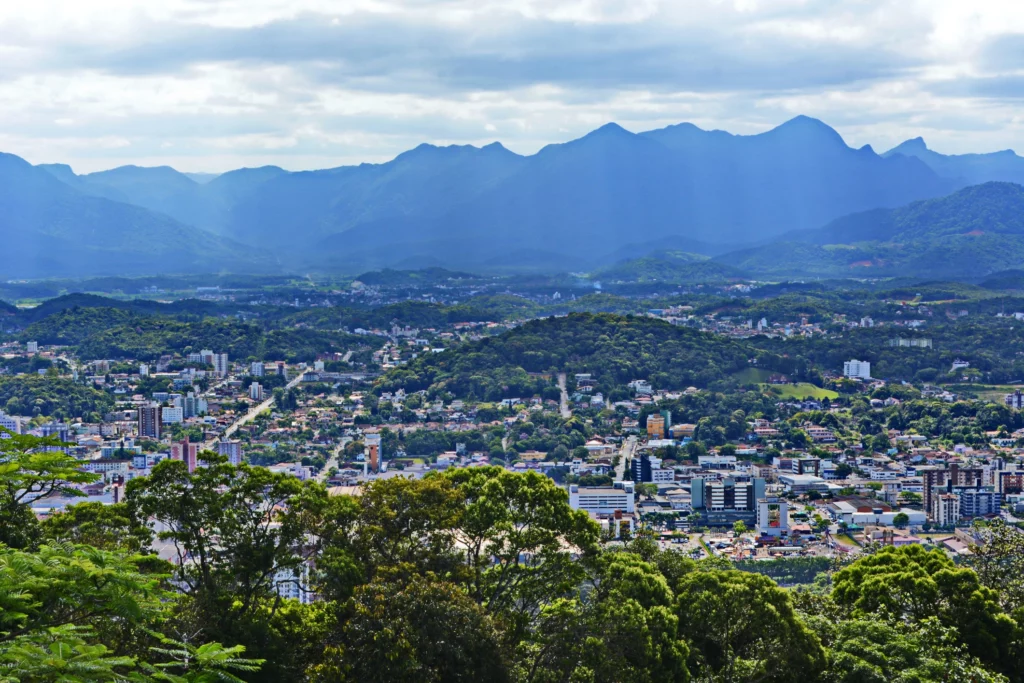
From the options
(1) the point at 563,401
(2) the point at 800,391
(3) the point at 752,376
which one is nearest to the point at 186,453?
(1) the point at 563,401

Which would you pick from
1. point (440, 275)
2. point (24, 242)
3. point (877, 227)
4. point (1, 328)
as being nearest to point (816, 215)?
point (877, 227)

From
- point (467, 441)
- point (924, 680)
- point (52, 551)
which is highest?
point (52, 551)

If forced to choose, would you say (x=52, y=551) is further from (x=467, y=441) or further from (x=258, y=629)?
(x=467, y=441)

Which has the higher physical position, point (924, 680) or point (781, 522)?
point (924, 680)

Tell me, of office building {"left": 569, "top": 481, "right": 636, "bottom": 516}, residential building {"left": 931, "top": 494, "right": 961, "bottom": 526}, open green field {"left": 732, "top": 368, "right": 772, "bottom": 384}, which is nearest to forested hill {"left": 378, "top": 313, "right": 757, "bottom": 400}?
open green field {"left": 732, "top": 368, "right": 772, "bottom": 384}

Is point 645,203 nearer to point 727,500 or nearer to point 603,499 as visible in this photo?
point 727,500

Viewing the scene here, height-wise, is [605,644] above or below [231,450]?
above
